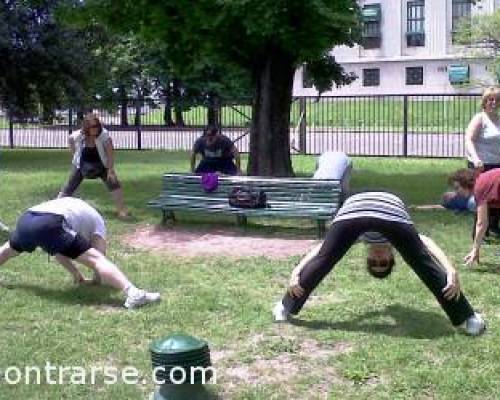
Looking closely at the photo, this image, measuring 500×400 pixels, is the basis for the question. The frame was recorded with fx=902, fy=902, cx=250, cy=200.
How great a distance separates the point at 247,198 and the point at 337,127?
21.1 meters

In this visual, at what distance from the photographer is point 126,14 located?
13969mm

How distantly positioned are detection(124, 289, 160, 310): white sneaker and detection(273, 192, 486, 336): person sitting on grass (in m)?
1.24

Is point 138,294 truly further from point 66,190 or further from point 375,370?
point 66,190

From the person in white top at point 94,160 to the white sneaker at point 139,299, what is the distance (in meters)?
4.61

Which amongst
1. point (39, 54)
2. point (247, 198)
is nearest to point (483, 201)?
point (247, 198)

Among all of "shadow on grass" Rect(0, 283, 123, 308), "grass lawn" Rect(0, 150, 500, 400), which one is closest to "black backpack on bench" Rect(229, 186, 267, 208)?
"grass lawn" Rect(0, 150, 500, 400)

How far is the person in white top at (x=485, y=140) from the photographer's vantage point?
967 cm

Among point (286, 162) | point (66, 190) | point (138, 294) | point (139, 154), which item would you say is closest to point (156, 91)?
point (139, 154)

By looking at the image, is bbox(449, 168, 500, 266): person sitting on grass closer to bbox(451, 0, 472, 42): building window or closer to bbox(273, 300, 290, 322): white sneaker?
bbox(273, 300, 290, 322): white sneaker

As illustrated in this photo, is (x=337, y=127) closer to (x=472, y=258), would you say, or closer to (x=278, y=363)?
(x=472, y=258)

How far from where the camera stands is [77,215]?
709cm

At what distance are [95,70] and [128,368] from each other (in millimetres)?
19676

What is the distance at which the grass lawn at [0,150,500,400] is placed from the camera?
526 cm

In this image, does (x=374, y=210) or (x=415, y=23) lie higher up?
(x=415, y=23)
